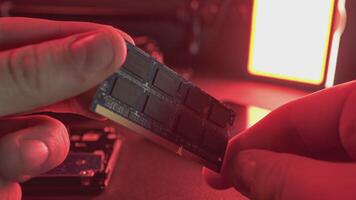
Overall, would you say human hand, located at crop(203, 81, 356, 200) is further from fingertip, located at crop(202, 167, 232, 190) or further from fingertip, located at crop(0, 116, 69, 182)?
fingertip, located at crop(0, 116, 69, 182)

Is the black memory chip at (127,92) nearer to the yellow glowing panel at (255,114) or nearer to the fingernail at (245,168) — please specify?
the fingernail at (245,168)

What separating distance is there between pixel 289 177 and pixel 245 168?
0.20 ft

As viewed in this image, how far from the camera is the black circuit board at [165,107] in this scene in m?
0.39

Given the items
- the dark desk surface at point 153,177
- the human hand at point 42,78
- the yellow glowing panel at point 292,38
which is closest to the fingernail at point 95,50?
the human hand at point 42,78

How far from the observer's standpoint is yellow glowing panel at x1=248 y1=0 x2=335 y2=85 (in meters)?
0.85

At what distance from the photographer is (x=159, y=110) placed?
417 mm

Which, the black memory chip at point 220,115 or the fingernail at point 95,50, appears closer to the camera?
the fingernail at point 95,50

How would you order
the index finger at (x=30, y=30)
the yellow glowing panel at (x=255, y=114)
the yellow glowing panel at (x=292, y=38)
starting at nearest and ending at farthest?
1. the index finger at (x=30, y=30)
2. the yellow glowing panel at (x=255, y=114)
3. the yellow glowing panel at (x=292, y=38)

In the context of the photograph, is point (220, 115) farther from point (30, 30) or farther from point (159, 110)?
point (30, 30)

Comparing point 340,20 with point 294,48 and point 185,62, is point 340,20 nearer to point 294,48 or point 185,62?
point 294,48

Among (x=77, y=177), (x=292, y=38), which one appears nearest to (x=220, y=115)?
(x=77, y=177)

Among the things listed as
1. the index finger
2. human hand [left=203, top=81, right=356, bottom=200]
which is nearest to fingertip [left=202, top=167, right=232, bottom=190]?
human hand [left=203, top=81, right=356, bottom=200]

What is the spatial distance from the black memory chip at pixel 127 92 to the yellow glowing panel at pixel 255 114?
0.34 metres

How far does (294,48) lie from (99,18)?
17.3 inches
